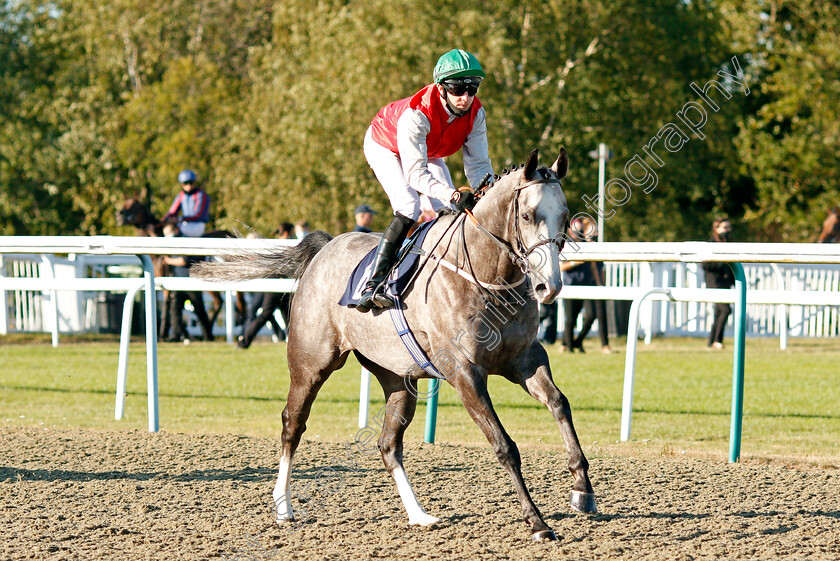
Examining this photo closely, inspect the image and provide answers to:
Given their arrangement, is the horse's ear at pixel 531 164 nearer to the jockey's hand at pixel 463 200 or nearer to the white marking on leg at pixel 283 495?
the jockey's hand at pixel 463 200

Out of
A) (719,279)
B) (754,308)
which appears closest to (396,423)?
(719,279)

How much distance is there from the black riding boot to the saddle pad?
0.03 metres

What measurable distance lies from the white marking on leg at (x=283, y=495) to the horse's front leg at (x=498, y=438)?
3.54ft

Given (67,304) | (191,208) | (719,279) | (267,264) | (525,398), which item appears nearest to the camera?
(267,264)

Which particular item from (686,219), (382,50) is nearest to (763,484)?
(382,50)

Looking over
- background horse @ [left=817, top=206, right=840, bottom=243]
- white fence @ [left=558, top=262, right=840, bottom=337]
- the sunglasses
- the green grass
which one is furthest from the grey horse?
background horse @ [left=817, top=206, right=840, bottom=243]

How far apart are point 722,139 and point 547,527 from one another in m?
26.4

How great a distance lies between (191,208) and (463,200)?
10.6m

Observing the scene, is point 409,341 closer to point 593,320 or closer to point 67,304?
point 593,320

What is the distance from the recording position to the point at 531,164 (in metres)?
4.03

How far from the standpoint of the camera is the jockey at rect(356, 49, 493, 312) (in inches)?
182

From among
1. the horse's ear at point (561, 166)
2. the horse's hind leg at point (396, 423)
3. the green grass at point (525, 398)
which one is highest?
the horse's ear at point (561, 166)

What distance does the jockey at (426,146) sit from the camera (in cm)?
462

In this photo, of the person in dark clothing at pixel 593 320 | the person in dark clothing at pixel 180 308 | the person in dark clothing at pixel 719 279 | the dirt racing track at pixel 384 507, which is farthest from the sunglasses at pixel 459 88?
the person in dark clothing at pixel 180 308
